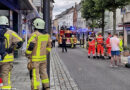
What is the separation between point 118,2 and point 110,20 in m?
25.5

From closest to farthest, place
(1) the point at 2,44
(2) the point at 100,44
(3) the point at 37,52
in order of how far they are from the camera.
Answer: (1) the point at 2,44 < (3) the point at 37,52 < (2) the point at 100,44

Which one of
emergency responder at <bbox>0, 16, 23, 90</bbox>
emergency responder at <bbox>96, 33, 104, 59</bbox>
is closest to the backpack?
emergency responder at <bbox>0, 16, 23, 90</bbox>

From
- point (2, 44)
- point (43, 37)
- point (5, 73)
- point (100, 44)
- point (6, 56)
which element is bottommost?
point (5, 73)

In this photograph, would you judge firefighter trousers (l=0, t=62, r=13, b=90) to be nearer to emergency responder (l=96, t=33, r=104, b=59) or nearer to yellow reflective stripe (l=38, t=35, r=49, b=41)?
yellow reflective stripe (l=38, t=35, r=49, b=41)

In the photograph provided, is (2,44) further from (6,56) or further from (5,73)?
(5,73)

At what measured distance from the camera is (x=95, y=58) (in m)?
17.1

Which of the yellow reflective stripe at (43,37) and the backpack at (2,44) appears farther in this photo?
the yellow reflective stripe at (43,37)

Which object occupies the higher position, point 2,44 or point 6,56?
point 2,44

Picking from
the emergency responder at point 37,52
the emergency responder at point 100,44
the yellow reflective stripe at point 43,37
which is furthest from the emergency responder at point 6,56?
the emergency responder at point 100,44

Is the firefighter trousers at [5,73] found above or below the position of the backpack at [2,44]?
below

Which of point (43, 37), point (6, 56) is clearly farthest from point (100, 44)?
point (6, 56)

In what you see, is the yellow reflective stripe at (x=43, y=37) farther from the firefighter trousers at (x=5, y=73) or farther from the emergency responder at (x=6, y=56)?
the firefighter trousers at (x=5, y=73)

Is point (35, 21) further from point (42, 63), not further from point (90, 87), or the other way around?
point (90, 87)

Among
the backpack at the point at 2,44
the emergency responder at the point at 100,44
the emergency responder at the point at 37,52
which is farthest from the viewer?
the emergency responder at the point at 100,44
